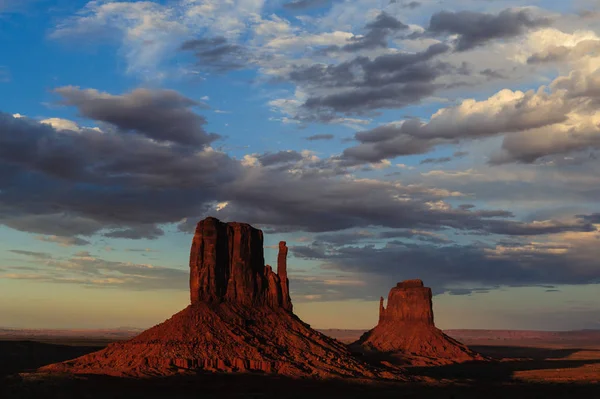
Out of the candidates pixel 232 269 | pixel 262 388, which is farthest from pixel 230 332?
pixel 262 388

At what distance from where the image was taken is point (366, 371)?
119 m

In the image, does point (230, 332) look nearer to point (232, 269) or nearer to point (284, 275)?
point (232, 269)

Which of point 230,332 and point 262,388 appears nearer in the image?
point 262,388

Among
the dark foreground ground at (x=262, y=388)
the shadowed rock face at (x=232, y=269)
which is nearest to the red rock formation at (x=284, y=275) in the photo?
the shadowed rock face at (x=232, y=269)

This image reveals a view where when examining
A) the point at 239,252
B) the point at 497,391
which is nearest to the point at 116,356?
the point at 239,252

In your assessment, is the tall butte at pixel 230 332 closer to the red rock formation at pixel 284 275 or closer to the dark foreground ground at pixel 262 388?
the red rock formation at pixel 284 275

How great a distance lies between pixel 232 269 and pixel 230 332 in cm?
1519

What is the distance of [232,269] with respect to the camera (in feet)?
423

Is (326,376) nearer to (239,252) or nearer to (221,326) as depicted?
(221,326)

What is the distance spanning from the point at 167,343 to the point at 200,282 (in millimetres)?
14309

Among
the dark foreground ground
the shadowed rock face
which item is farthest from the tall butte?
the dark foreground ground

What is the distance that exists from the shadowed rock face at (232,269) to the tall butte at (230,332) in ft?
0.54

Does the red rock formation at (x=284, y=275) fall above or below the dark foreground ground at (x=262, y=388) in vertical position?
above

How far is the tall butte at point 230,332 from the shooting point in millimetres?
110688
